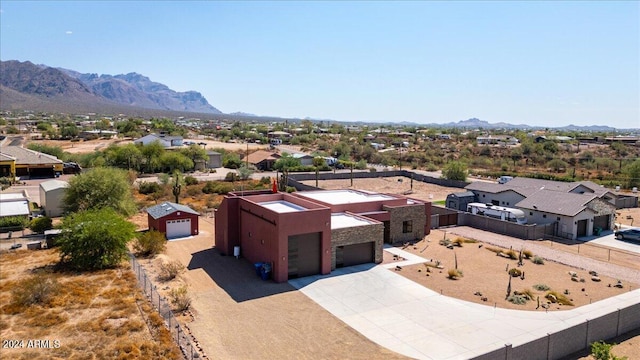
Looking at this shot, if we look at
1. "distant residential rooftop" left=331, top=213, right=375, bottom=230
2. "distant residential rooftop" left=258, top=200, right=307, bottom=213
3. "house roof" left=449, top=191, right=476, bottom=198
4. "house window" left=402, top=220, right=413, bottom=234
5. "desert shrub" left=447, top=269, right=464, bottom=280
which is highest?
"distant residential rooftop" left=258, top=200, right=307, bottom=213

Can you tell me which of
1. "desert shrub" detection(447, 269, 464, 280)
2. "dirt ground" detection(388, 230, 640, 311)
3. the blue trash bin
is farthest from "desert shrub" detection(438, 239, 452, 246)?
the blue trash bin

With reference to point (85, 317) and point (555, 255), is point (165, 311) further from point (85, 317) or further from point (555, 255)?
point (555, 255)

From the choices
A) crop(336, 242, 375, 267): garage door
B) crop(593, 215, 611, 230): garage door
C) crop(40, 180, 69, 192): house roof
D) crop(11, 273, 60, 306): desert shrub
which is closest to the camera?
crop(11, 273, 60, 306): desert shrub

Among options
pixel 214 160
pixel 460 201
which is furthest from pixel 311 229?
pixel 214 160

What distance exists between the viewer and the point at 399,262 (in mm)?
31891

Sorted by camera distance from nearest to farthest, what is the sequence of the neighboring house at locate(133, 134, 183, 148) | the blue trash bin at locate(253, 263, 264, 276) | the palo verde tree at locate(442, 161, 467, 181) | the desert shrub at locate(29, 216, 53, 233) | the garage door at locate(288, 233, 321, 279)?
the garage door at locate(288, 233, 321, 279) < the blue trash bin at locate(253, 263, 264, 276) < the desert shrub at locate(29, 216, 53, 233) < the palo verde tree at locate(442, 161, 467, 181) < the neighboring house at locate(133, 134, 183, 148)

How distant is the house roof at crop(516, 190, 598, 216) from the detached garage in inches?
1149

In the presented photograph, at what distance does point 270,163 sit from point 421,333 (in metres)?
64.1

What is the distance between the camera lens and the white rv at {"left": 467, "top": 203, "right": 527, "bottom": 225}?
4200 centimetres

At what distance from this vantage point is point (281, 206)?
3341 cm

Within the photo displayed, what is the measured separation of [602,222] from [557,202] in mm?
4748

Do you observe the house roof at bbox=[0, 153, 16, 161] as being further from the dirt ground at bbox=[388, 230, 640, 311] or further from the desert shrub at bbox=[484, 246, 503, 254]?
the desert shrub at bbox=[484, 246, 503, 254]

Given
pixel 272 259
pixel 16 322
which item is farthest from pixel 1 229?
pixel 272 259

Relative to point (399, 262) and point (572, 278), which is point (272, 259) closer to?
point (399, 262)
